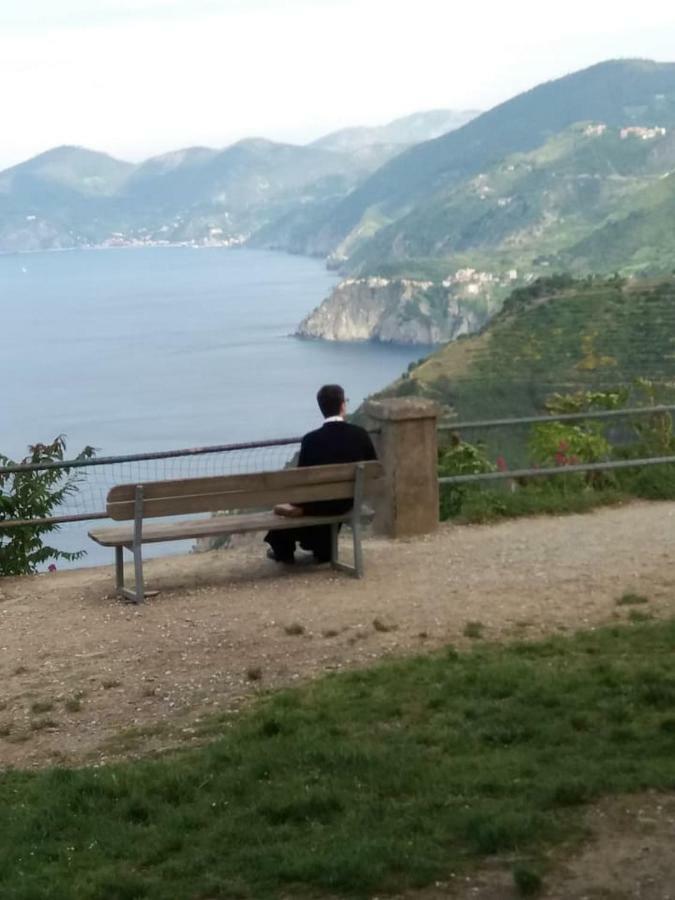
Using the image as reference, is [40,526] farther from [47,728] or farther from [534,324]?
[534,324]

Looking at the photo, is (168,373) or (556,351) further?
(168,373)

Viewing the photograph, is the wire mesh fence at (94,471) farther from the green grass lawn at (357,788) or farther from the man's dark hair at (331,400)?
the green grass lawn at (357,788)

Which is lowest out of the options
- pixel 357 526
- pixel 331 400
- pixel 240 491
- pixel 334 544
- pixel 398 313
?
pixel 334 544

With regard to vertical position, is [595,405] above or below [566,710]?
above

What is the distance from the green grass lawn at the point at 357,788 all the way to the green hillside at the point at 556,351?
6042 centimetres

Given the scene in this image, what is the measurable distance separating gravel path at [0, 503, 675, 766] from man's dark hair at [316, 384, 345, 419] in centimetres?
99

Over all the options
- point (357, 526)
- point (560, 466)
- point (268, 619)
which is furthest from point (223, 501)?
point (560, 466)

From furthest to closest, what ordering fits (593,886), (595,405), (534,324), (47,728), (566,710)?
(534,324)
(595,405)
(47,728)
(566,710)
(593,886)

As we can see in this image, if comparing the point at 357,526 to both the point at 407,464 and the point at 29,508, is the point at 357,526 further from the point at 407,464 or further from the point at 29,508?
the point at 29,508

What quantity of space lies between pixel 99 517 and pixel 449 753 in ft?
15.3

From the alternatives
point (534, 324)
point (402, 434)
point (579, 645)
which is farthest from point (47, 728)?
point (534, 324)

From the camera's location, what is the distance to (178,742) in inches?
232

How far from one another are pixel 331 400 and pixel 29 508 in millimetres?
2574

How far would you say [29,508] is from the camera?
10430 millimetres
